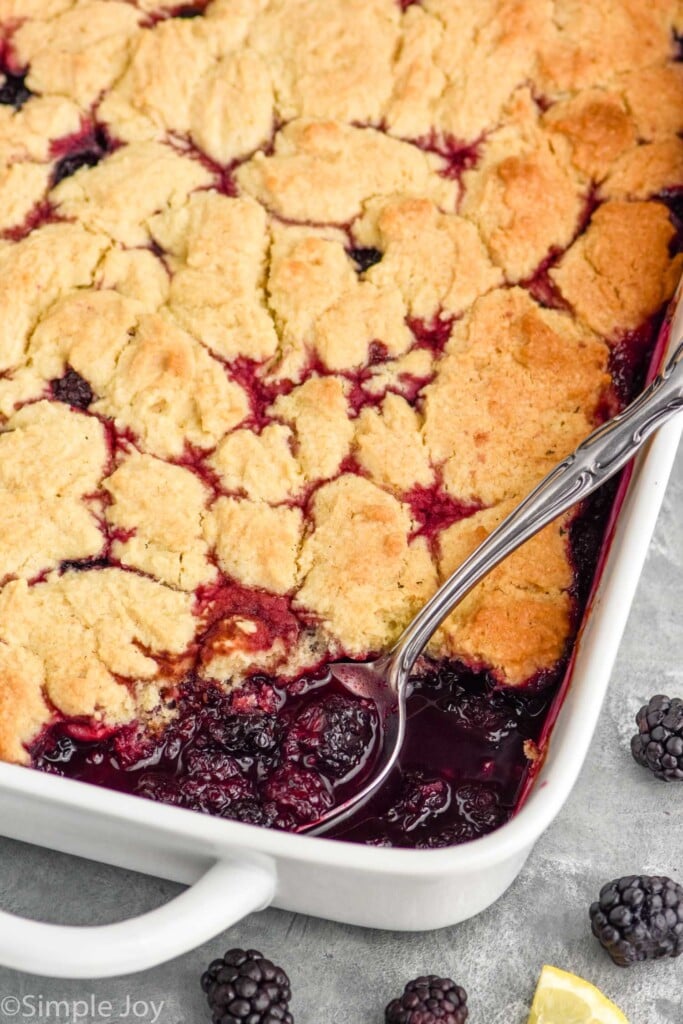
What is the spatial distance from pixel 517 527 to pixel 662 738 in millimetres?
432

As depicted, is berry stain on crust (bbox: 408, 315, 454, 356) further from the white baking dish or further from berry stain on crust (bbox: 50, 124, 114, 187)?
berry stain on crust (bbox: 50, 124, 114, 187)

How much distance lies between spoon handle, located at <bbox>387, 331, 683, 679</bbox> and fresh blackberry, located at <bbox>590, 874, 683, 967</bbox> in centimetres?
43

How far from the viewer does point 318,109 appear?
232cm

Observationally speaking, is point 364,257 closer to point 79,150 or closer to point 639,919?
point 79,150

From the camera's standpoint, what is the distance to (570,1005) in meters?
1.78

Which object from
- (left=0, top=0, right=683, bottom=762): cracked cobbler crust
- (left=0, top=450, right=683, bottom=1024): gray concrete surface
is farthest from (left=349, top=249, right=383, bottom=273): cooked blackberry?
(left=0, top=450, right=683, bottom=1024): gray concrete surface

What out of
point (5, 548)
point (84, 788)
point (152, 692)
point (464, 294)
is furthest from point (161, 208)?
point (84, 788)

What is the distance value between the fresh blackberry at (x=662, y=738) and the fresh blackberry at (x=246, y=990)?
0.63 meters

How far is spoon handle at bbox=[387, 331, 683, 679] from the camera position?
179 centimetres

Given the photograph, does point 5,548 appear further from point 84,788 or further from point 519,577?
point 519,577

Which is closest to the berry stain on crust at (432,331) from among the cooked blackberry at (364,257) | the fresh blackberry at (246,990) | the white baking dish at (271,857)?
the cooked blackberry at (364,257)

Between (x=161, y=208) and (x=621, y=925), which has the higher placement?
(x=161, y=208)

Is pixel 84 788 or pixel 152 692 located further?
pixel 152 692

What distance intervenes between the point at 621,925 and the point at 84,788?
75cm
